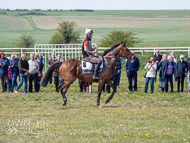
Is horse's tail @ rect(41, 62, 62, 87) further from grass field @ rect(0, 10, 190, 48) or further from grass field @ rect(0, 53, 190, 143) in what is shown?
grass field @ rect(0, 10, 190, 48)

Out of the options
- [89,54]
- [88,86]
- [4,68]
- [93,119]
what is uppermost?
[89,54]

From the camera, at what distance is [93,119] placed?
909cm

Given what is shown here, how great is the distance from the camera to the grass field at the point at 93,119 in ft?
23.7

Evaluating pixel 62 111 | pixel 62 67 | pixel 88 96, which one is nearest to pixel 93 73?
pixel 62 67

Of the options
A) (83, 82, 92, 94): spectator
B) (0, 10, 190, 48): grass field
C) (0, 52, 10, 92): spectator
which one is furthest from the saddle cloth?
(0, 10, 190, 48): grass field

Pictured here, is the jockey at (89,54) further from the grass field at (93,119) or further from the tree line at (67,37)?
the tree line at (67,37)

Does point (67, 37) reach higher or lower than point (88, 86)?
higher

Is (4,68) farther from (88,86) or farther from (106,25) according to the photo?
(106,25)

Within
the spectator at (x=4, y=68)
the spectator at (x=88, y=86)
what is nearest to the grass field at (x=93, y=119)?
the spectator at (x=88, y=86)

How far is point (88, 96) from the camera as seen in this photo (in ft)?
46.4

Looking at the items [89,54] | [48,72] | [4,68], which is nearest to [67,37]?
[4,68]

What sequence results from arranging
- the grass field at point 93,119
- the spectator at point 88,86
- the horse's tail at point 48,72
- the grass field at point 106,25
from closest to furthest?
the grass field at point 93,119
the horse's tail at point 48,72
the spectator at point 88,86
the grass field at point 106,25

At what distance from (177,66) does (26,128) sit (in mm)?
9534

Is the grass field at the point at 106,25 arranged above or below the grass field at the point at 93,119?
above
